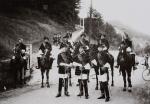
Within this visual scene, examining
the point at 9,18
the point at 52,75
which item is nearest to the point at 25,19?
the point at 9,18

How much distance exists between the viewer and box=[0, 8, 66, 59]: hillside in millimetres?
26075

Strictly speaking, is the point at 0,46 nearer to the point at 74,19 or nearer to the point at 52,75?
the point at 52,75

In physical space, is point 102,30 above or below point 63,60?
above

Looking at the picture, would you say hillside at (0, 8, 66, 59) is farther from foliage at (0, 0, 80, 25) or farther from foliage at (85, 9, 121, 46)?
foliage at (85, 9, 121, 46)

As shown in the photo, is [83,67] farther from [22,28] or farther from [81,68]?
[22,28]

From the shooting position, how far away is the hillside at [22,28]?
26.1m

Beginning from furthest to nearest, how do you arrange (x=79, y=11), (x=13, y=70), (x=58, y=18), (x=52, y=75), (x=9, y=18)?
1. (x=79, y=11)
2. (x=58, y=18)
3. (x=9, y=18)
4. (x=52, y=75)
5. (x=13, y=70)

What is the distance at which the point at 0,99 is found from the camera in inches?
578

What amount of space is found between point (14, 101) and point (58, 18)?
33180 mm

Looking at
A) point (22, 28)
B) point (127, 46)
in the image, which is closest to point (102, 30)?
point (127, 46)

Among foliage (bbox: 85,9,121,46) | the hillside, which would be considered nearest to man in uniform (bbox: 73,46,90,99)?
foliage (bbox: 85,9,121,46)

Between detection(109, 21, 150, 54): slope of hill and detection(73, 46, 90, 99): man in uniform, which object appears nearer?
detection(73, 46, 90, 99): man in uniform

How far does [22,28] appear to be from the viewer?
103 ft

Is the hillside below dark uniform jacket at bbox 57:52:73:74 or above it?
above
